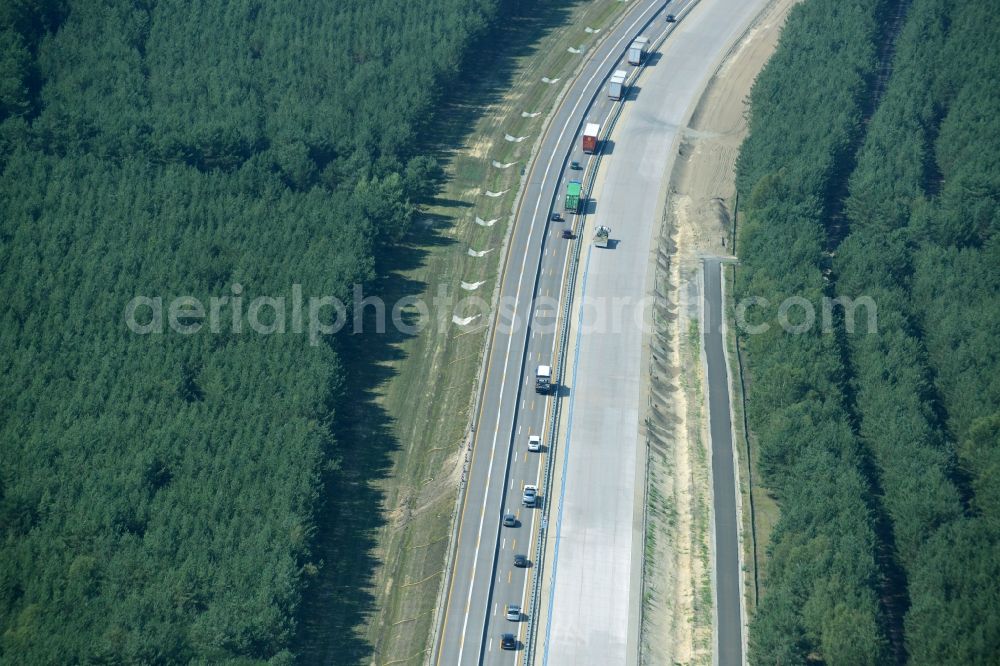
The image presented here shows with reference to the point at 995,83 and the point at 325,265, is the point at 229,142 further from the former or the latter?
the point at 995,83

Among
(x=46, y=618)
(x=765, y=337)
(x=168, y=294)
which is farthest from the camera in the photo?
(x=168, y=294)

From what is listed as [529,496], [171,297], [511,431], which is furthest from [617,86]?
[529,496]

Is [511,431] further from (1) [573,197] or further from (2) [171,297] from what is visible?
(2) [171,297]

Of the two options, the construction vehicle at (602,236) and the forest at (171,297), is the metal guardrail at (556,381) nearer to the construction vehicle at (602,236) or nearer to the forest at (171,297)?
the construction vehicle at (602,236)

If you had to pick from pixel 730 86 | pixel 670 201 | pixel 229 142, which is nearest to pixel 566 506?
pixel 670 201

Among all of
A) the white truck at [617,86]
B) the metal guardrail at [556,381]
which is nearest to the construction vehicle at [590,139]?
the metal guardrail at [556,381]
